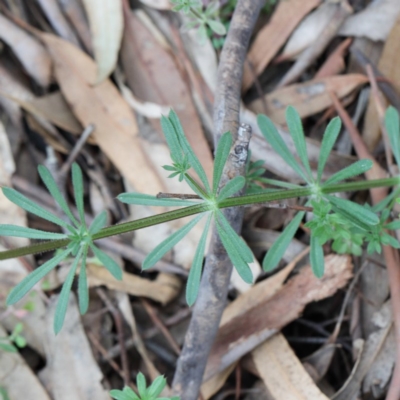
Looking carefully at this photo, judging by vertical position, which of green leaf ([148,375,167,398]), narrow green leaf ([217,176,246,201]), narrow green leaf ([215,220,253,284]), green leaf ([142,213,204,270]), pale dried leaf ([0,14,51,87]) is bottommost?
green leaf ([148,375,167,398])

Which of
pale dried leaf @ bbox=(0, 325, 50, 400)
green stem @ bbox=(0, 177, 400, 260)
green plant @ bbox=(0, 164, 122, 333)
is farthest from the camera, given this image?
pale dried leaf @ bbox=(0, 325, 50, 400)

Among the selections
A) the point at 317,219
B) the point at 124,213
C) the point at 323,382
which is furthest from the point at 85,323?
the point at 317,219

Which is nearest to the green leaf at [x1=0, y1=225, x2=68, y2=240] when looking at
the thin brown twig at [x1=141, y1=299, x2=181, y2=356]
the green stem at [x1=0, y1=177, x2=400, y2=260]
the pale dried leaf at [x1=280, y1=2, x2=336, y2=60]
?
the green stem at [x1=0, y1=177, x2=400, y2=260]

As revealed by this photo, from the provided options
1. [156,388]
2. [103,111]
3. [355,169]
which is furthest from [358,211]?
[103,111]

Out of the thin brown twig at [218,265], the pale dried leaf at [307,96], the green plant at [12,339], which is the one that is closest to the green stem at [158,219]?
the thin brown twig at [218,265]

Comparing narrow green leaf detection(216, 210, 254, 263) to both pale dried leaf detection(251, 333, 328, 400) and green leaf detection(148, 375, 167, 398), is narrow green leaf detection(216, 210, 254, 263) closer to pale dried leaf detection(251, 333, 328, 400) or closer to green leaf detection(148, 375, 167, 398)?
green leaf detection(148, 375, 167, 398)

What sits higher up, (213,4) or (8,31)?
(8,31)

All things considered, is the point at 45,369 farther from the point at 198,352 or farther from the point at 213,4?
the point at 213,4
